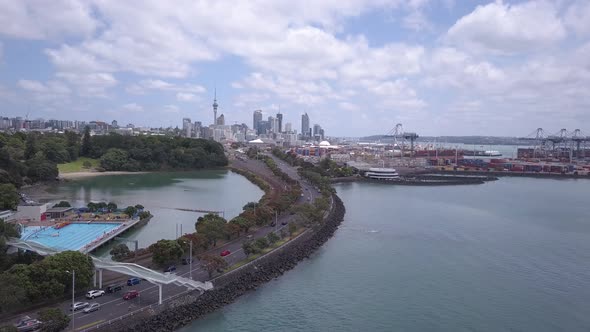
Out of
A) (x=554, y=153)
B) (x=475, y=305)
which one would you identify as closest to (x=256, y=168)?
(x=475, y=305)

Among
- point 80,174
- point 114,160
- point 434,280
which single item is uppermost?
point 114,160

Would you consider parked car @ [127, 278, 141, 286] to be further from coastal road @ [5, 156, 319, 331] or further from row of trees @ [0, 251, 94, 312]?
row of trees @ [0, 251, 94, 312]

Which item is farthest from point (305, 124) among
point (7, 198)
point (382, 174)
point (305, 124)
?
point (7, 198)

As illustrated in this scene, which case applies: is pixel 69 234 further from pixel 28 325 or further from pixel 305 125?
pixel 305 125

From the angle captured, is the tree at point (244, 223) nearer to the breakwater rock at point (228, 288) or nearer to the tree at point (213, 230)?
the tree at point (213, 230)

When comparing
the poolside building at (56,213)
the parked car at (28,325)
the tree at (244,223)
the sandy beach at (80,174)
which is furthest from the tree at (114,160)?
the parked car at (28,325)

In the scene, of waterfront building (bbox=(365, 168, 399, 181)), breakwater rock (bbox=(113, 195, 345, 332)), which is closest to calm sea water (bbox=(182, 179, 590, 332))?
breakwater rock (bbox=(113, 195, 345, 332))
